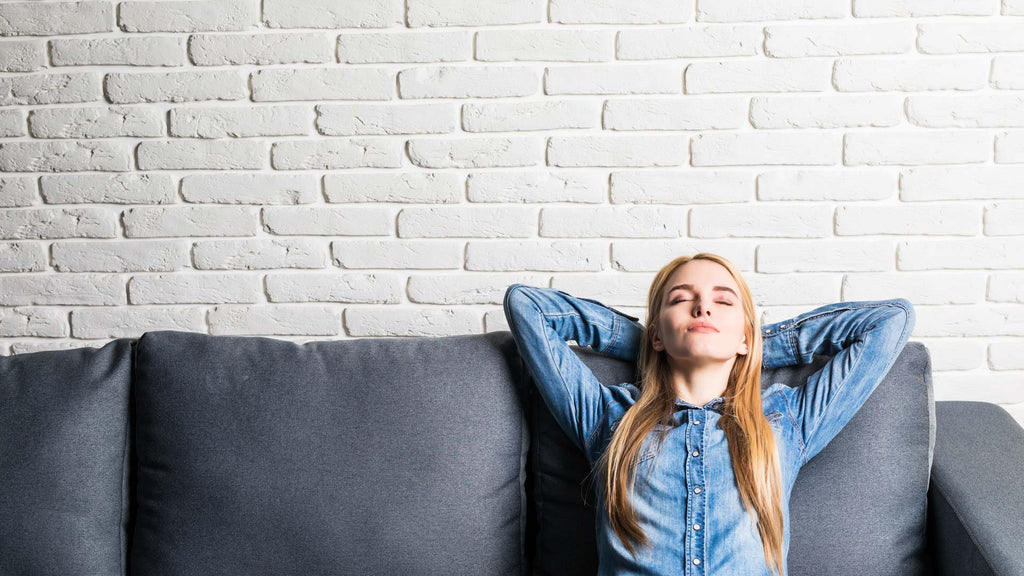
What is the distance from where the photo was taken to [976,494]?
4.55ft

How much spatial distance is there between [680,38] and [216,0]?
1.05 metres

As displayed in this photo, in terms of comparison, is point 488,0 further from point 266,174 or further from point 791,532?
point 791,532

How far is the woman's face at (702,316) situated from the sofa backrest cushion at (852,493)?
13 cm

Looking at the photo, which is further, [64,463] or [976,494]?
[64,463]

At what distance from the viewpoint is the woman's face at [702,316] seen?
143 cm

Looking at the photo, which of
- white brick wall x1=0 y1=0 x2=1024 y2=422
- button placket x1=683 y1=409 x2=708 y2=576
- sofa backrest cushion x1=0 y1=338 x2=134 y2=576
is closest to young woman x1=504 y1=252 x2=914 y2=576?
button placket x1=683 y1=409 x2=708 y2=576

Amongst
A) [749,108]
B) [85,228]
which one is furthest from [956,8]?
[85,228]

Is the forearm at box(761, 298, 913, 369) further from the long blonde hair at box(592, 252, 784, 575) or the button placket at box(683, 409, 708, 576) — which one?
the button placket at box(683, 409, 708, 576)

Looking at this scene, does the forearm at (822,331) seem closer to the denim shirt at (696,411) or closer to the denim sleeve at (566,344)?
the denim shirt at (696,411)

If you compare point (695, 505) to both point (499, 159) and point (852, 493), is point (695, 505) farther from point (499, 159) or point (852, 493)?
point (499, 159)

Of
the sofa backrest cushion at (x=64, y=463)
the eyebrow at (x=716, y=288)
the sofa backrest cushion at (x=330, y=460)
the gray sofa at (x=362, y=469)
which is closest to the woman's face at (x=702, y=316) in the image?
the eyebrow at (x=716, y=288)

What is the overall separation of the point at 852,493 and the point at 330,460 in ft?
2.97

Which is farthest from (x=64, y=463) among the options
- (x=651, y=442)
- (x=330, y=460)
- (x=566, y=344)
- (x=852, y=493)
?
(x=852, y=493)

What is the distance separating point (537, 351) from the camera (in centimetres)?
149
